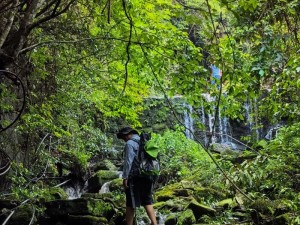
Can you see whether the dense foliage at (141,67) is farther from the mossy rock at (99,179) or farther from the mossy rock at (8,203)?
the mossy rock at (99,179)

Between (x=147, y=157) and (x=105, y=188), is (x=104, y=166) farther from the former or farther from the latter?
(x=147, y=157)

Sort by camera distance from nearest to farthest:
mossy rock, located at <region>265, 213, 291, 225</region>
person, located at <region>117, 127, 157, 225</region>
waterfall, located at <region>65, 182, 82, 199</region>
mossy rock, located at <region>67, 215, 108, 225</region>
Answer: mossy rock, located at <region>265, 213, 291, 225</region> < person, located at <region>117, 127, 157, 225</region> < mossy rock, located at <region>67, 215, 108, 225</region> < waterfall, located at <region>65, 182, 82, 199</region>

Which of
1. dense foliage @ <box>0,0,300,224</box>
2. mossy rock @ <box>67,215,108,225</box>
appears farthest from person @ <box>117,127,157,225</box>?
dense foliage @ <box>0,0,300,224</box>

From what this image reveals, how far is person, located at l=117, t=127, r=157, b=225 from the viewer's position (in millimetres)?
5398

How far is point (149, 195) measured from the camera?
5531 millimetres

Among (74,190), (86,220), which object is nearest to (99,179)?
(74,190)

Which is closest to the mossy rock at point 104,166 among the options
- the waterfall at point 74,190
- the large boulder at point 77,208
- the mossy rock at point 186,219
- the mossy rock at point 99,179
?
the mossy rock at point 99,179

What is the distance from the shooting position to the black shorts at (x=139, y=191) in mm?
5438

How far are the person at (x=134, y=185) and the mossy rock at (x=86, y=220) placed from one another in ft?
2.96

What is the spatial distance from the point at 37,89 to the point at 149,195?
9.00ft

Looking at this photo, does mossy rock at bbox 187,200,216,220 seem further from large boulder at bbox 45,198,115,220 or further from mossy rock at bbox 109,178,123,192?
mossy rock at bbox 109,178,123,192

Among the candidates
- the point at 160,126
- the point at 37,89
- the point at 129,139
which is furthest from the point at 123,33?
the point at 160,126

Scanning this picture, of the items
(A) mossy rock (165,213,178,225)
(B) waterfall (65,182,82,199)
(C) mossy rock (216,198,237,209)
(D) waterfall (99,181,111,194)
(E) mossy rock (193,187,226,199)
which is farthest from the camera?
(B) waterfall (65,182,82,199)

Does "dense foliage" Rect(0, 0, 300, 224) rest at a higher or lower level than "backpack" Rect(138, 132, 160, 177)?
higher
